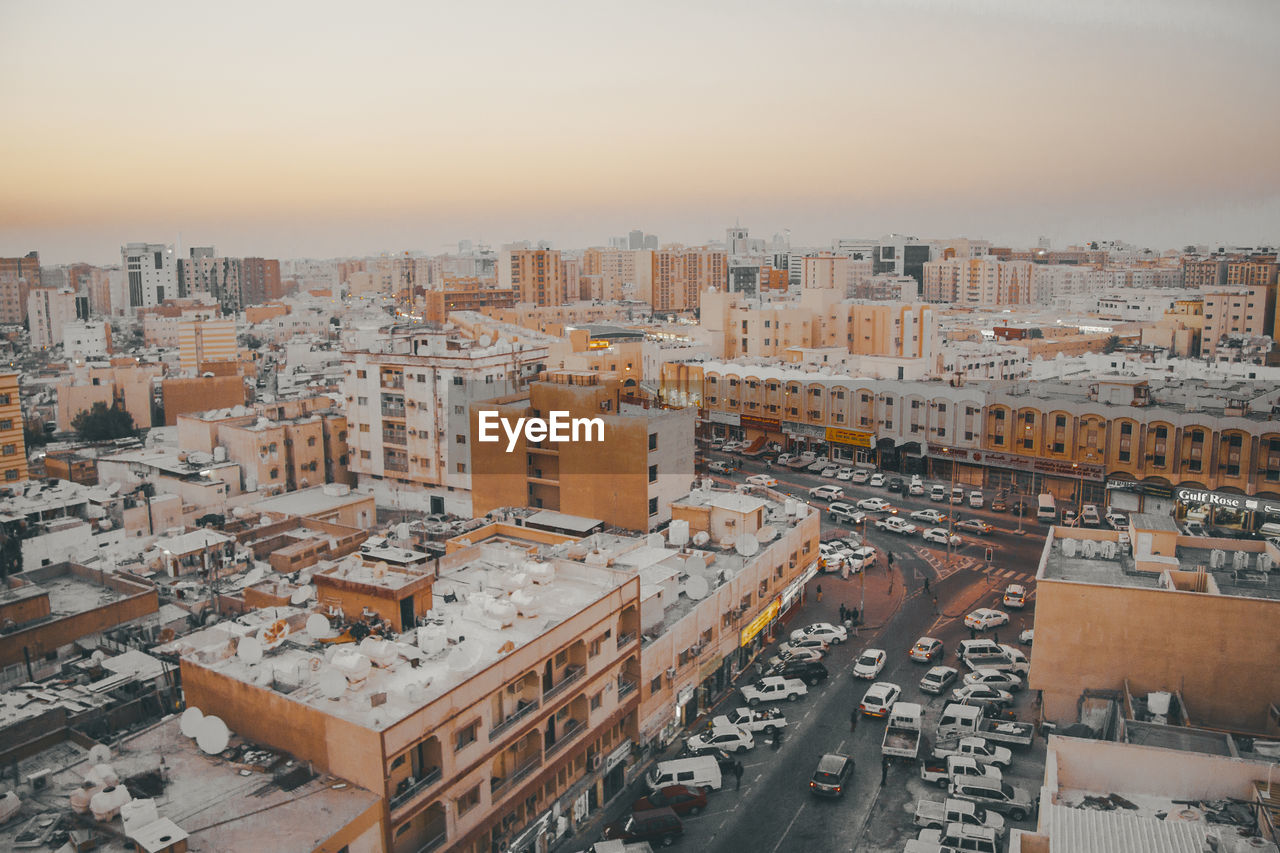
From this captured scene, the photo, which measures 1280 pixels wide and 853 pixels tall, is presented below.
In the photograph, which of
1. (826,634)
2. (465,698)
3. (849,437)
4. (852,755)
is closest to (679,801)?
(852,755)

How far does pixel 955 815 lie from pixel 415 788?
7.70 m

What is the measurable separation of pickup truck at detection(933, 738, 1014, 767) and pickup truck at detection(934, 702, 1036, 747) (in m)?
0.30

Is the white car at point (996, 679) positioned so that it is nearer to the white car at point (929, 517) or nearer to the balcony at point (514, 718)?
the balcony at point (514, 718)

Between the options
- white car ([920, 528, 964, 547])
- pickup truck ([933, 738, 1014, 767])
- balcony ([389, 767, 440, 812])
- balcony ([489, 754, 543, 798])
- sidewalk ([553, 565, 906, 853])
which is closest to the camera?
balcony ([389, 767, 440, 812])

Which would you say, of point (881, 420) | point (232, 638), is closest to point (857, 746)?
point (232, 638)

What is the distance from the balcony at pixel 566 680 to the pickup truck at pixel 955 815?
529cm

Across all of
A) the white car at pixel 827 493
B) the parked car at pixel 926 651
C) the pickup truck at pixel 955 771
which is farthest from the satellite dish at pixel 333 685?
the white car at pixel 827 493

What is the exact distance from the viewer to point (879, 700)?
53.5 ft

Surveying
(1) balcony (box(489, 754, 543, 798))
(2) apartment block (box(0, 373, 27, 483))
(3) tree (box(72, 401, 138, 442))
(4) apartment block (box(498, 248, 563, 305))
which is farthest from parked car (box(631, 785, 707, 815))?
(4) apartment block (box(498, 248, 563, 305))

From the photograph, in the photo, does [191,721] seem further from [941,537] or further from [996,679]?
[941,537]

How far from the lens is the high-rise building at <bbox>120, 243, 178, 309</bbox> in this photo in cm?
10112

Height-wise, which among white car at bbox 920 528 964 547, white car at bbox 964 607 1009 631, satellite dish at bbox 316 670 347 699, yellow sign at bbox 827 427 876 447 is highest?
satellite dish at bbox 316 670 347 699

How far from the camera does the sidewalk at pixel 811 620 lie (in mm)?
13195

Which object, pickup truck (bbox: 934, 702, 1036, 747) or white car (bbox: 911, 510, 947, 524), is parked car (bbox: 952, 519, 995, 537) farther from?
pickup truck (bbox: 934, 702, 1036, 747)
